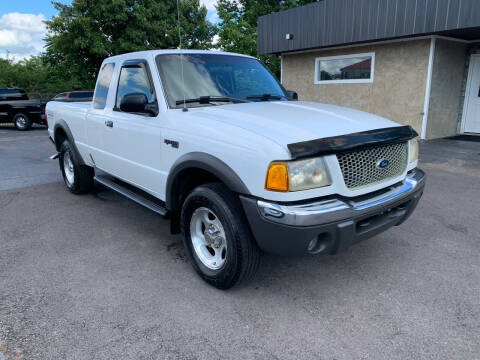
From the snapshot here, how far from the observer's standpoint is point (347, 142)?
8.51 ft

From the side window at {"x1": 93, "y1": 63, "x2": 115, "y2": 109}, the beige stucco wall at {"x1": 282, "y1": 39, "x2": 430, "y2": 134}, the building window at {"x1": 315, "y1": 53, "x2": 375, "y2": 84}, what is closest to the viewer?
the side window at {"x1": 93, "y1": 63, "x2": 115, "y2": 109}

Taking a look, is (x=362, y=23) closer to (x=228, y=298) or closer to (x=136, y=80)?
(x=136, y=80)

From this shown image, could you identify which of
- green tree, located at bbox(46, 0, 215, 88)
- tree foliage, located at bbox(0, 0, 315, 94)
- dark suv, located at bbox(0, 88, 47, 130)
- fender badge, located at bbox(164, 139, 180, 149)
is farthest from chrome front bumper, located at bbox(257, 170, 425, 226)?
green tree, located at bbox(46, 0, 215, 88)

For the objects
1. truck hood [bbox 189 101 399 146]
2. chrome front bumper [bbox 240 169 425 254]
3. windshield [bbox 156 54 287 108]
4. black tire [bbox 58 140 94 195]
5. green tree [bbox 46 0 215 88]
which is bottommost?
black tire [bbox 58 140 94 195]

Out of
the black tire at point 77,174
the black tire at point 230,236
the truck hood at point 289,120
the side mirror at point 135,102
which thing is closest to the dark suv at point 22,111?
the black tire at point 77,174

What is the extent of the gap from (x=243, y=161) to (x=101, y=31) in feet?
75.3

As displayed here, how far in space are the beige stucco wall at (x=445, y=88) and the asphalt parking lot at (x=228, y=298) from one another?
22.7ft

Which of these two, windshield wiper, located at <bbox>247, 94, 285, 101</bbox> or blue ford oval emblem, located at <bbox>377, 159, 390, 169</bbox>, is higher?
windshield wiper, located at <bbox>247, 94, 285, 101</bbox>

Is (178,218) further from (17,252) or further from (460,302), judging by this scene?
(460,302)

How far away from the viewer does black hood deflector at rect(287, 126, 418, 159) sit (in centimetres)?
243

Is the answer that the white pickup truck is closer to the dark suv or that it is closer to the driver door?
the driver door

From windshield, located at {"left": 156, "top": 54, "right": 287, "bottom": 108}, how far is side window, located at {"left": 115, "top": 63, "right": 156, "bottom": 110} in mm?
186

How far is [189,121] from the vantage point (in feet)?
10.2

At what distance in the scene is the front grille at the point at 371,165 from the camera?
8.69 feet
